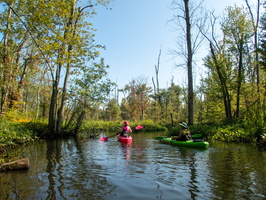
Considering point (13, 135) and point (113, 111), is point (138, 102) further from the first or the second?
point (13, 135)

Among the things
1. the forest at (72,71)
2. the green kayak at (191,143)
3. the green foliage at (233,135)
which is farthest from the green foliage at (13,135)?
the green foliage at (233,135)

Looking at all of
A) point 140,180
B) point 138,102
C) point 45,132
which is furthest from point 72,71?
point 138,102

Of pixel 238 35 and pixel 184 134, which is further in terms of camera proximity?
pixel 238 35

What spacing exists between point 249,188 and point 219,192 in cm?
68

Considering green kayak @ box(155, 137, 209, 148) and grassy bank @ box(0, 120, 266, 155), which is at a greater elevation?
grassy bank @ box(0, 120, 266, 155)

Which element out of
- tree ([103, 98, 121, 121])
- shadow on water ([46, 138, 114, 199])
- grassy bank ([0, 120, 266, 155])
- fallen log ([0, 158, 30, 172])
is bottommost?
shadow on water ([46, 138, 114, 199])

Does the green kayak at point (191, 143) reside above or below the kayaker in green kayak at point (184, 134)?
below

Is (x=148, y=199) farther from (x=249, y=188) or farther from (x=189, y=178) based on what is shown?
(x=249, y=188)

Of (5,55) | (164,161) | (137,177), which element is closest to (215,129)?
(164,161)

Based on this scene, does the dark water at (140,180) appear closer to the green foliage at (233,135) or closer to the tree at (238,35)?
the green foliage at (233,135)

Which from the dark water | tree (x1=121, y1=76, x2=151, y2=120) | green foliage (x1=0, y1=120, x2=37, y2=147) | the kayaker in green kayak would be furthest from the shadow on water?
tree (x1=121, y1=76, x2=151, y2=120)

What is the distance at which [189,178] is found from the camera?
187 inches

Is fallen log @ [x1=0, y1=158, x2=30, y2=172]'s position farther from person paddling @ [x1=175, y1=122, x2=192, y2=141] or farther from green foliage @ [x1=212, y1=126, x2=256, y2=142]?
green foliage @ [x1=212, y1=126, x2=256, y2=142]

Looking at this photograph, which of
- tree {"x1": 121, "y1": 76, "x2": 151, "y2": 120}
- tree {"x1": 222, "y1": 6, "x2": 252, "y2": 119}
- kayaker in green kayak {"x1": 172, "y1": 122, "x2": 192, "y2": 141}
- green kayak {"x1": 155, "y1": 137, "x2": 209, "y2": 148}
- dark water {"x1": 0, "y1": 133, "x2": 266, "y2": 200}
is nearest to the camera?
dark water {"x1": 0, "y1": 133, "x2": 266, "y2": 200}
